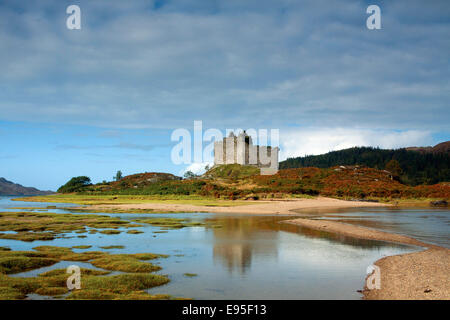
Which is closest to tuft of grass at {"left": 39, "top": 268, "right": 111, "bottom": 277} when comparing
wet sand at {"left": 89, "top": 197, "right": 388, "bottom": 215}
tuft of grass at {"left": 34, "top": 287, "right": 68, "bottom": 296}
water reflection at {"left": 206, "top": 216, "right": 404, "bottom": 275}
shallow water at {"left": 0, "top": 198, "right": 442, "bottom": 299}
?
shallow water at {"left": 0, "top": 198, "right": 442, "bottom": 299}

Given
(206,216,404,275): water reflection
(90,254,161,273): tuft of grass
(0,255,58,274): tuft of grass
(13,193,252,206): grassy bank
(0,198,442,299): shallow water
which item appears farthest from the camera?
(13,193,252,206): grassy bank

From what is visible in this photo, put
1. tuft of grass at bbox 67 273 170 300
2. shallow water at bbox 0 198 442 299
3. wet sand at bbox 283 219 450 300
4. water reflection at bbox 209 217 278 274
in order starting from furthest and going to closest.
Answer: water reflection at bbox 209 217 278 274 < shallow water at bbox 0 198 442 299 < wet sand at bbox 283 219 450 300 < tuft of grass at bbox 67 273 170 300

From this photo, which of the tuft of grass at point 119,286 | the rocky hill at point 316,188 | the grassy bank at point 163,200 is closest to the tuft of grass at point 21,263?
the tuft of grass at point 119,286

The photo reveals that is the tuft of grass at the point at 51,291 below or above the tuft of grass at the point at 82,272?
above

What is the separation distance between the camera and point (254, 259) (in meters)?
28.5

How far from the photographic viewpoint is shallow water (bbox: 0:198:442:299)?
Answer: 2016cm

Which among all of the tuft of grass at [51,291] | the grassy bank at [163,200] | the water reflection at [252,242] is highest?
the tuft of grass at [51,291]

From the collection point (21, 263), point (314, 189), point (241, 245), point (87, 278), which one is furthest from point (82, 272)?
point (314, 189)

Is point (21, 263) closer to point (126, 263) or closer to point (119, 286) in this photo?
point (126, 263)

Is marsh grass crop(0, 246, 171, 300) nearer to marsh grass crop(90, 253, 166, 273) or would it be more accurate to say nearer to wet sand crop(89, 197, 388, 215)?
marsh grass crop(90, 253, 166, 273)

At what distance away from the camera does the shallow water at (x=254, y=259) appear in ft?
66.1

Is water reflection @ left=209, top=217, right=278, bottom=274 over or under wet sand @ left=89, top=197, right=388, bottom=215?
over

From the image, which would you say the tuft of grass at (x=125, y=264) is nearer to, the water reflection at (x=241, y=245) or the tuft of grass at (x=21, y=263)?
the tuft of grass at (x=21, y=263)
